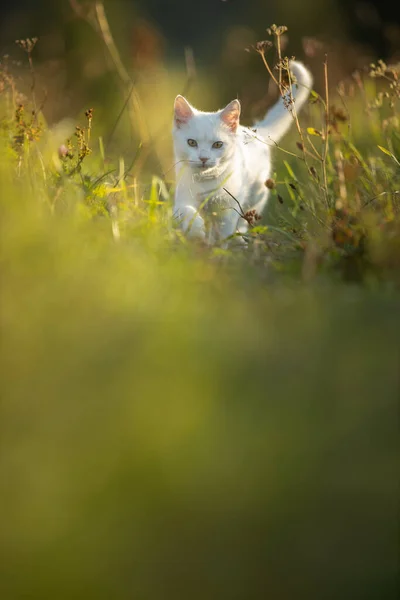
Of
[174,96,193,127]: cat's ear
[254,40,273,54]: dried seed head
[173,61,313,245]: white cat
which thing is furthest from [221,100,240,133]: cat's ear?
[254,40,273,54]: dried seed head

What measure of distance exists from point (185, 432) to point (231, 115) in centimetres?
221

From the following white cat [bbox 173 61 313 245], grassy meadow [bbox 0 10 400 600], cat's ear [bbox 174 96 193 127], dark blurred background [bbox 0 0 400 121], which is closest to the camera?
grassy meadow [bbox 0 10 400 600]

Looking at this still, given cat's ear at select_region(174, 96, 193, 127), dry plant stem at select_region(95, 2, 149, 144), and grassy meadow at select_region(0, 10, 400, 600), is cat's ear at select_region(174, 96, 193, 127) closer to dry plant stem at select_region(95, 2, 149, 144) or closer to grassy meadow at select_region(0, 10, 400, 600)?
dry plant stem at select_region(95, 2, 149, 144)

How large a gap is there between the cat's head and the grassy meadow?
4.53ft

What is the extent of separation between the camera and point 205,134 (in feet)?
9.98

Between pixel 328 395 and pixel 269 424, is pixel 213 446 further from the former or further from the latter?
pixel 328 395

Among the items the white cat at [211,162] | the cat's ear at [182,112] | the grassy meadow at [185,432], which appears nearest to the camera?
the grassy meadow at [185,432]

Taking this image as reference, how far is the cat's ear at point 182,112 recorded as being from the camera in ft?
10.1

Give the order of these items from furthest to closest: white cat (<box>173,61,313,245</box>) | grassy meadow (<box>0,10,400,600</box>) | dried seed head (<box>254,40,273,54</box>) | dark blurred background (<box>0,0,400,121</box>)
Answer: dark blurred background (<box>0,0,400,121</box>)
white cat (<box>173,61,313,245</box>)
dried seed head (<box>254,40,273,54</box>)
grassy meadow (<box>0,10,400,600</box>)

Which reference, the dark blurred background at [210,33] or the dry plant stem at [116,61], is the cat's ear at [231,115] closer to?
the dry plant stem at [116,61]

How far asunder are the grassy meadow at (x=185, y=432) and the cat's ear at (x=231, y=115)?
1.56m

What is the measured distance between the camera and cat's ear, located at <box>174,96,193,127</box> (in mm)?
3088

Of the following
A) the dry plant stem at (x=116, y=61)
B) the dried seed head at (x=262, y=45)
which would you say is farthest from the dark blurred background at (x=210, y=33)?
the dried seed head at (x=262, y=45)

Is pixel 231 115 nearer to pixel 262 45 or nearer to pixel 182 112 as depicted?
pixel 182 112
